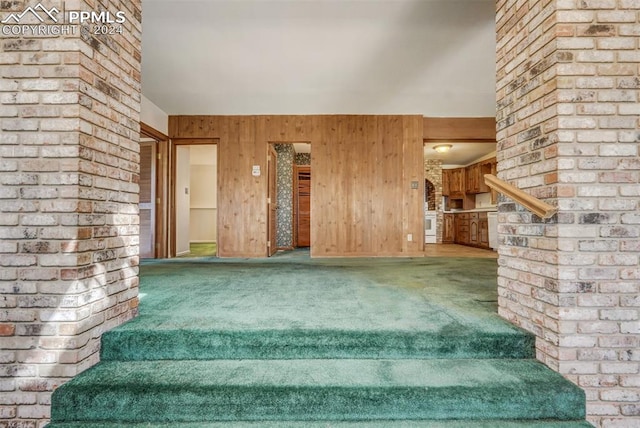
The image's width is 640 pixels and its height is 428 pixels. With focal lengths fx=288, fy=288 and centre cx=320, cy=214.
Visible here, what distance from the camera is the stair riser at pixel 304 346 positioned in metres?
1.59

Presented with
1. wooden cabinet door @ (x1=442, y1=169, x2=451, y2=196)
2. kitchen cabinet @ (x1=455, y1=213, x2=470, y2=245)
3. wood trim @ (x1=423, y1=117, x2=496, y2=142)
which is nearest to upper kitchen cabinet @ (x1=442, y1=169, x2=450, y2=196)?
wooden cabinet door @ (x1=442, y1=169, x2=451, y2=196)

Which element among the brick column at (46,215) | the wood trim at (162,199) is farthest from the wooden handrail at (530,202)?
the wood trim at (162,199)

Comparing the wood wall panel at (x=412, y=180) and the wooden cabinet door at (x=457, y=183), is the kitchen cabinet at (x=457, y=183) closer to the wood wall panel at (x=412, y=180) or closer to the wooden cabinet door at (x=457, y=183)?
the wooden cabinet door at (x=457, y=183)

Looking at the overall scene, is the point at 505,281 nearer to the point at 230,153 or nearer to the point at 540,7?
the point at 540,7

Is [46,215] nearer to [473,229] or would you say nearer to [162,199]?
[162,199]

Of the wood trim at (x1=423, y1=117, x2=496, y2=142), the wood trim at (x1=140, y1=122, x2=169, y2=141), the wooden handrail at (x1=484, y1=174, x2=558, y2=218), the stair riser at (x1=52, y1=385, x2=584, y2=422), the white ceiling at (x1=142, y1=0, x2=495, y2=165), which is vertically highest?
the white ceiling at (x1=142, y1=0, x2=495, y2=165)

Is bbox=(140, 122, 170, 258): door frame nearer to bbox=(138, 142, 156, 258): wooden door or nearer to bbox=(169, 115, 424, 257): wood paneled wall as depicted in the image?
bbox=(138, 142, 156, 258): wooden door

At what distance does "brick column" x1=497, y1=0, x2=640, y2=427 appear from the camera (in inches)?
55.1

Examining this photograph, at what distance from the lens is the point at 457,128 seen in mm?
5238

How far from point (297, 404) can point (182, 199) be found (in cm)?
507

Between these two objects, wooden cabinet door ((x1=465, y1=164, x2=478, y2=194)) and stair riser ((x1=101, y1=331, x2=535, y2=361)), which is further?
wooden cabinet door ((x1=465, y1=164, x2=478, y2=194))

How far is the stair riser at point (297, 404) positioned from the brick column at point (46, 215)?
0.23m

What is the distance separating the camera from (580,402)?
1338mm

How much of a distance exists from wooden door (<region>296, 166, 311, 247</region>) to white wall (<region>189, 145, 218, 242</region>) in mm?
2904
